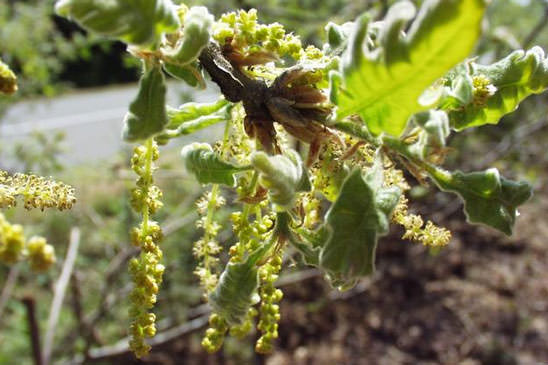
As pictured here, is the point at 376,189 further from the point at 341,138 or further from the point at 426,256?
the point at 426,256

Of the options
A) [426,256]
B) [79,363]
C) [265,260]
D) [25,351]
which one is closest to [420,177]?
[265,260]

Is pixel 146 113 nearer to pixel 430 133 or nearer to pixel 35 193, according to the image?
pixel 35 193

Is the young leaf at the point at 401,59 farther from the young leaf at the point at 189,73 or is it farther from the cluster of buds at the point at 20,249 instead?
the cluster of buds at the point at 20,249

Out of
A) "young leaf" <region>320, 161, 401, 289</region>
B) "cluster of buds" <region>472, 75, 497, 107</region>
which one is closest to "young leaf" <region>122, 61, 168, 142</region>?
"young leaf" <region>320, 161, 401, 289</region>

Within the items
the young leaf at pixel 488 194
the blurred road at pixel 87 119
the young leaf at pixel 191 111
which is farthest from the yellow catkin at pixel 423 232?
the blurred road at pixel 87 119

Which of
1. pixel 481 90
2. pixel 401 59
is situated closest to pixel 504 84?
pixel 481 90
